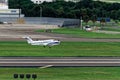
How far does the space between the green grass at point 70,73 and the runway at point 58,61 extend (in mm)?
3467

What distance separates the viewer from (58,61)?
6391 centimetres

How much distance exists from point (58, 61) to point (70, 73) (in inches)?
417

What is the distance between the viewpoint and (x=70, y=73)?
53.4 meters

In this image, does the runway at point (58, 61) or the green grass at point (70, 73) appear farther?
the runway at point (58, 61)

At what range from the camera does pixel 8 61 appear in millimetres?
62906

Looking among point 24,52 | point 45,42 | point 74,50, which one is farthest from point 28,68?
point 45,42

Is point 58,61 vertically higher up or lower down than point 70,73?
lower down

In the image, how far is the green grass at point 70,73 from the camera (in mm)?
50750

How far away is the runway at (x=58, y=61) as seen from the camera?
197ft

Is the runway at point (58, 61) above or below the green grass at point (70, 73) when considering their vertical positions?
below

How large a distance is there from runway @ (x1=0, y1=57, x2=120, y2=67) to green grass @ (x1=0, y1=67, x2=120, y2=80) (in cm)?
347

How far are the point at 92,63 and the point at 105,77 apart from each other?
36.3 ft

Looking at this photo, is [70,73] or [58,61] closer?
[70,73]

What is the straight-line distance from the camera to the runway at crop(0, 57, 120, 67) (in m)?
60.0
